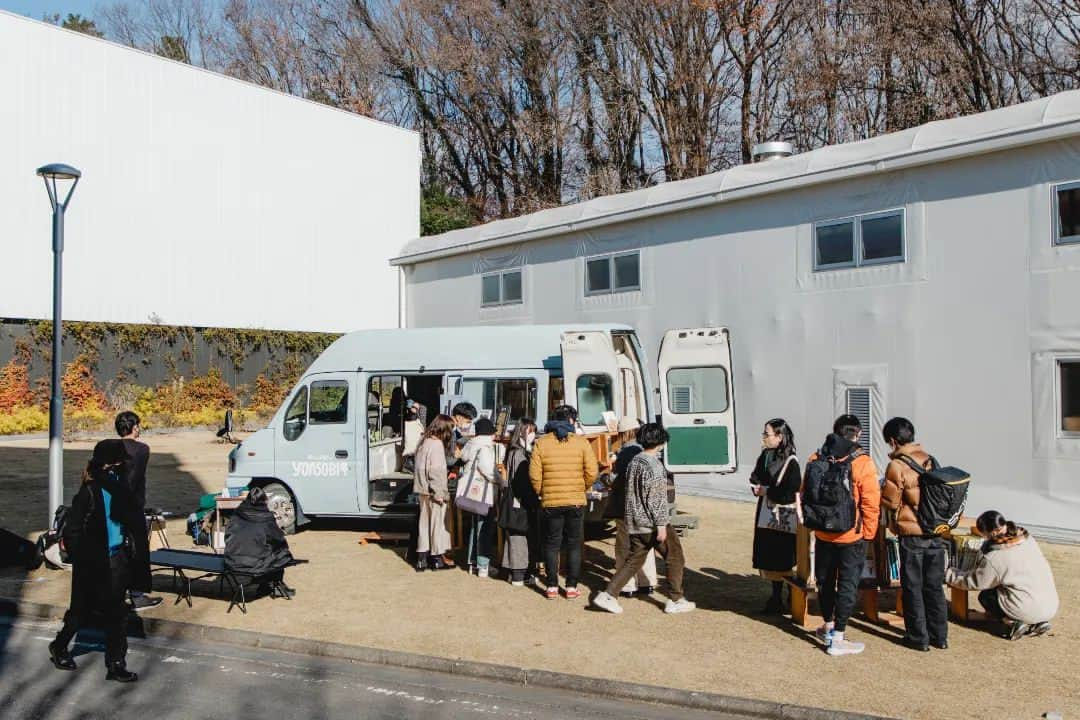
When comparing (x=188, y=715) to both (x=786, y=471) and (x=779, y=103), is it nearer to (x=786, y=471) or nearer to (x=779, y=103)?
(x=786, y=471)

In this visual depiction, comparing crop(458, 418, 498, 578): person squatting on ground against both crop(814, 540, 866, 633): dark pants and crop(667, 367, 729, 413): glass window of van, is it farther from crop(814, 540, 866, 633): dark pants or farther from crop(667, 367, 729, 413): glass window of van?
crop(814, 540, 866, 633): dark pants

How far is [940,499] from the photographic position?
23.8 ft

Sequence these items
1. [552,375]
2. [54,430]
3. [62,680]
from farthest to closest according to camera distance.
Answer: [552,375] → [54,430] → [62,680]

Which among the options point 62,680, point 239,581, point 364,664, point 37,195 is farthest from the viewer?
point 37,195

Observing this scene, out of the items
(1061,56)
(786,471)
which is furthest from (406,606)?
(1061,56)

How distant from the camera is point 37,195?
25.5 metres

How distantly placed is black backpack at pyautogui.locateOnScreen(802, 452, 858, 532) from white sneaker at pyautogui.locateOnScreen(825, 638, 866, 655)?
2.85 feet

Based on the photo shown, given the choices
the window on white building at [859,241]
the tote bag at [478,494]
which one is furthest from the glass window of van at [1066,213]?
the tote bag at [478,494]

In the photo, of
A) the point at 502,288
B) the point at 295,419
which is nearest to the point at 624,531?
the point at 295,419

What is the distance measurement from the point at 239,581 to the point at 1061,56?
31.7m

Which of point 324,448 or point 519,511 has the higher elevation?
point 324,448

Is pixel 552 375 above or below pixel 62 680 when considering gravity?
above

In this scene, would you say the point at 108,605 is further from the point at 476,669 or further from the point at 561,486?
the point at 561,486

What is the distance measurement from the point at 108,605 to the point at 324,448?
5261 millimetres
